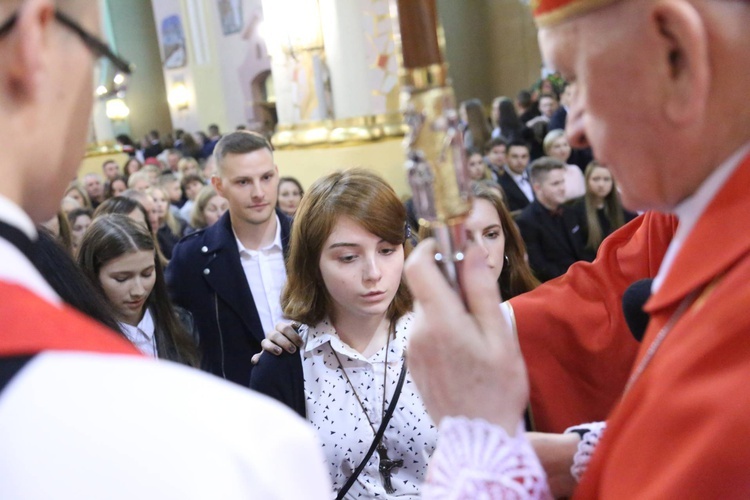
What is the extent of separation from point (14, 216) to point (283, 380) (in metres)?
1.43

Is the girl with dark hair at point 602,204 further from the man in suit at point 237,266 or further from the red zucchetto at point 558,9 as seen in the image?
the red zucchetto at point 558,9

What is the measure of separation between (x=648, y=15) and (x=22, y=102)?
2.19 ft

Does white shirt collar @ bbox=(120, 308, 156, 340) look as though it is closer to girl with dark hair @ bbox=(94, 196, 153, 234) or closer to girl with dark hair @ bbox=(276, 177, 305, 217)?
girl with dark hair @ bbox=(94, 196, 153, 234)

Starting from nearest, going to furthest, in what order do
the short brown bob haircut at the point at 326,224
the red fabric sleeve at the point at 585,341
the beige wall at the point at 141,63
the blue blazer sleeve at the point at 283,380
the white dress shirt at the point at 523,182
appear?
the red fabric sleeve at the point at 585,341
the blue blazer sleeve at the point at 283,380
the short brown bob haircut at the point at 326,224
the white dress shirt at the point at 523,182
the beige wall at the point at 141,63

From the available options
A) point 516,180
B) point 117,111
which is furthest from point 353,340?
point 117,111

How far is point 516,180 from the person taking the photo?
21.4ft

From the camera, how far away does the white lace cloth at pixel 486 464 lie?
100cm

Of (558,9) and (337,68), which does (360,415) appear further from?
(337,68)

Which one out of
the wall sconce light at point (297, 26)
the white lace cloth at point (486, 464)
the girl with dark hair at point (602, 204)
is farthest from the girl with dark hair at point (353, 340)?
the wall sconce light at point (297, 26)

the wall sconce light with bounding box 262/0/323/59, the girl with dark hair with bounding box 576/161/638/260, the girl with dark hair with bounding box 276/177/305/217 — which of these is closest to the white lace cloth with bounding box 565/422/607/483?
the girl with dark hair with bounding box 576/161/638/260

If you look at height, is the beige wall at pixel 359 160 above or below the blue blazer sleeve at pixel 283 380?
above

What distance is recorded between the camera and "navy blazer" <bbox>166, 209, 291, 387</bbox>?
3.35 meters

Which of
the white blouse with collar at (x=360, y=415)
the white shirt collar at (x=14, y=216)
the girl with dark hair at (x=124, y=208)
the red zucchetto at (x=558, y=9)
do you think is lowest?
the white blouse with collar at (x=360, y=415)

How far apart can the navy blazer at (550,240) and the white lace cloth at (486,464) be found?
3560 millimetres
